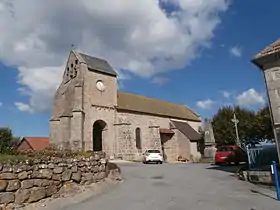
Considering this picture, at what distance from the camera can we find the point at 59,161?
10.6 metres

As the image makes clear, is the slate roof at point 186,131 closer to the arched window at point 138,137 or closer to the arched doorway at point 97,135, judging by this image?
the arched window at point 138,137

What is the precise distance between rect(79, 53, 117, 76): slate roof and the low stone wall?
22839 mm

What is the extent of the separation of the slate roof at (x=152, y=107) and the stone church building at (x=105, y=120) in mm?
174

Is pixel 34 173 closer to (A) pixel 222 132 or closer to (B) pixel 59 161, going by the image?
(B) pixel 59 161

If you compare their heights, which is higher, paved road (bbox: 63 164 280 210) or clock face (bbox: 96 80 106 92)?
clock face (bbox: 96 80 106 92)

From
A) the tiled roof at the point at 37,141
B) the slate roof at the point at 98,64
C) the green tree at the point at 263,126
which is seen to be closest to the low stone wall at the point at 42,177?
the slate roof at the point at 98,64

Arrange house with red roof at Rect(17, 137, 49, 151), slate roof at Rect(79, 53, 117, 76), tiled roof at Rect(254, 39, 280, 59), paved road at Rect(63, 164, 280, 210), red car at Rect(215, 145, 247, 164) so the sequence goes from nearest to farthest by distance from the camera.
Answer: paved road at Rect(63, 164, 280, 210), tiled roof at Rect(254, 39, 280, 59), red car at Rect(215, 145, 247, 164), slate roof at Rect(79, 53, 117, 76), house with red roof at Rect(17, 137, 49, 151)

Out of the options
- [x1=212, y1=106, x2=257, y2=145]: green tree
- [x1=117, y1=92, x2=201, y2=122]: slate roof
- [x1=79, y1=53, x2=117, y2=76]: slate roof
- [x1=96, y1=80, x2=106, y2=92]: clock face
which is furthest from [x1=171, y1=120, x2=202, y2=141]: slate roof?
[x1=96, y1=80, x2=106, y2=92]: clock face

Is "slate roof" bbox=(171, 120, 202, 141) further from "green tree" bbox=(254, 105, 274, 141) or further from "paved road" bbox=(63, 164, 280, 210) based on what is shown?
"paved road" bbox=(63, 164, 280, 210)

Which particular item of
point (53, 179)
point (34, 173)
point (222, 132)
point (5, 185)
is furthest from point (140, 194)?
point (222, 132)

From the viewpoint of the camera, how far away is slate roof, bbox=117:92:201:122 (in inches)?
1428

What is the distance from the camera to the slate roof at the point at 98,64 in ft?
110

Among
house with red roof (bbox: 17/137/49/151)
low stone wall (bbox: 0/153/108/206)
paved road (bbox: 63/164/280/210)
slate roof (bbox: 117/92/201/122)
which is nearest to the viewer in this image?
paved road (bbox: 63/164/280/210)

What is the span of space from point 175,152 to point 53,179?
2859cm
